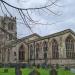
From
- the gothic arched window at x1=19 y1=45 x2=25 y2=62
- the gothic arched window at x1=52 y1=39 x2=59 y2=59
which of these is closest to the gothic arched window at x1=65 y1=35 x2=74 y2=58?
the gothic arched window at x1=52 y1=39 x2=59 y2=59

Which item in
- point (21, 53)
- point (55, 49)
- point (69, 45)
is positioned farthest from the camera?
point (21, 53)

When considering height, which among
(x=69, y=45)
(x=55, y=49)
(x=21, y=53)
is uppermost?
(x=69, y=45)

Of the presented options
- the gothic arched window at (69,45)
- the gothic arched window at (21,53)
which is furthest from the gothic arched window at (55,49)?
the gothic arched window at (21,53)

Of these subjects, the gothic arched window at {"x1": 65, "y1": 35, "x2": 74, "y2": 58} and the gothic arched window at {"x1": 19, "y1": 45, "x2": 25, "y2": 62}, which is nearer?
the gothic arched window at {"x1": 65, "y1": 35, "x2": 74, "y2": 58}

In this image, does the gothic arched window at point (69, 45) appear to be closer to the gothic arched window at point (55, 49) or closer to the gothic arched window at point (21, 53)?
the gothic arched window at point (55, 49)

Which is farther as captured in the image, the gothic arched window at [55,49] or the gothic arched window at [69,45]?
the gothic arched window at [55,49]

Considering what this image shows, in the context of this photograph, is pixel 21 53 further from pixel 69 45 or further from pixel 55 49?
pixel 69 45

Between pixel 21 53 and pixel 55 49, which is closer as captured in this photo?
pixel 55 49

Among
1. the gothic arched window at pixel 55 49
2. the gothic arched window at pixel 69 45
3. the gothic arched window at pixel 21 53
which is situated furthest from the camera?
the gothic arched window at pixel 21 53

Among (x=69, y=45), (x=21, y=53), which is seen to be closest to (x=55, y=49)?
(x=69, y=45)

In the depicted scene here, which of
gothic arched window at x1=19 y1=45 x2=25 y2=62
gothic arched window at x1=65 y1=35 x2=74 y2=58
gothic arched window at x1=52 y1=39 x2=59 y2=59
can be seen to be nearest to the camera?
gothic arched window at x1=65 y1=35 x2=74 y2=58

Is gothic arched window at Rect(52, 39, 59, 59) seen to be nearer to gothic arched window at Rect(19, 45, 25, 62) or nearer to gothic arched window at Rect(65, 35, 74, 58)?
gothic arched window at Rect(65, 35, 74, 58)

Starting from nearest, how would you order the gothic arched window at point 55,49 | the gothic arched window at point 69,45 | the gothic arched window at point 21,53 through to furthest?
the gothic arched window at point 69,45 → the gothic arched window at point 55,49 → the gothic arched window at point 21,53

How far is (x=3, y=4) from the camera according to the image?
9.73 metres
